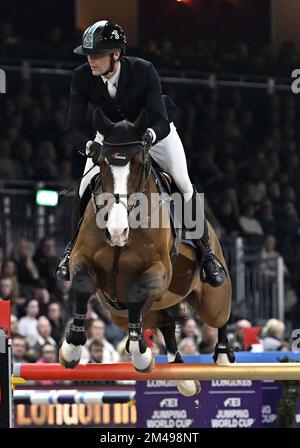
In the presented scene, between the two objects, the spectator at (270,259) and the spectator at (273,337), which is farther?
the spectator at (270,259)

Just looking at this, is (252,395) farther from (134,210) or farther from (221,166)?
(221,166)

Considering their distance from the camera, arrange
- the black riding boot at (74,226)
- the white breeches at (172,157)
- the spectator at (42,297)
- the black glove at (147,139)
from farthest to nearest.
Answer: the spectator at (42,297)
the white breeches at (172,157)
the black riding boot at (74,226)
the black glove at (147,139)

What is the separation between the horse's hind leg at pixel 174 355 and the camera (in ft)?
27.6

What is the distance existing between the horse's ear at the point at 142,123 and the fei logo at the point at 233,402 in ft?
12.5

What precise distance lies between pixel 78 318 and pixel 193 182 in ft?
30.0

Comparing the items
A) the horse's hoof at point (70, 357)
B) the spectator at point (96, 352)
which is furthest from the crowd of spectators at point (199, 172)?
the horse's hoof at point (70, 357)

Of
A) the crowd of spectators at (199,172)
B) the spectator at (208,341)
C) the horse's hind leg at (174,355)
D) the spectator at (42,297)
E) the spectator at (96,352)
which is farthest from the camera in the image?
the spectator at (42,297)

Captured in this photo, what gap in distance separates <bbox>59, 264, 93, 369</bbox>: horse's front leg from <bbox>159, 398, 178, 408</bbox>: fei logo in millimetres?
3272

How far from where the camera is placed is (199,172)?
16703mm

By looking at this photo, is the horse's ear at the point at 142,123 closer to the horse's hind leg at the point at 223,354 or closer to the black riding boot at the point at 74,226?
the black riding boot at the point at 74,226

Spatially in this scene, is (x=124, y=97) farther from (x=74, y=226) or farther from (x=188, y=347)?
(x=188, y=347)

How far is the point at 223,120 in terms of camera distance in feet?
58.1
